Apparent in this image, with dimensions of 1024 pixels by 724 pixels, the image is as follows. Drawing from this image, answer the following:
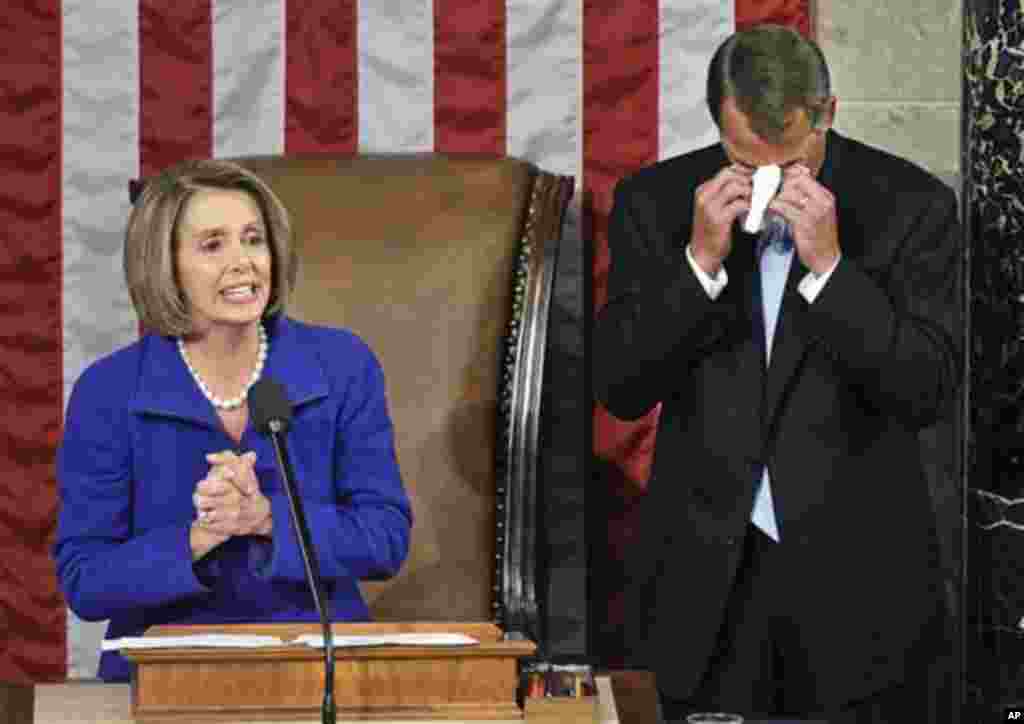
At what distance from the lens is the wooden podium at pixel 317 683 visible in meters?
2.95

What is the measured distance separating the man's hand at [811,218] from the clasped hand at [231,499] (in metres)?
0.88

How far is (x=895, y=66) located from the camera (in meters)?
4.89

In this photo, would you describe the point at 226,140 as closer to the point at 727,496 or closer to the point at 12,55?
the point at 12,55

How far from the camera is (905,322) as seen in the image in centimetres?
360

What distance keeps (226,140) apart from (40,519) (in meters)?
0.88

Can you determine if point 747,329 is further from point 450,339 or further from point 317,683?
point 317,683

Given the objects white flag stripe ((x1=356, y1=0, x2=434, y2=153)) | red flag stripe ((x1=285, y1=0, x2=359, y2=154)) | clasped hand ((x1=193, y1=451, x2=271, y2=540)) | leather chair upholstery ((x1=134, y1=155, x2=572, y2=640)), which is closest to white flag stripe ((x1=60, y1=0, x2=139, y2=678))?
red flag stripe ((x1=285, y1=0, x2=359, y2=154))

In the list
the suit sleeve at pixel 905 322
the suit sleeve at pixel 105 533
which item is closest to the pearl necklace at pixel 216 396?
the suit sleeve at pixel 105 533

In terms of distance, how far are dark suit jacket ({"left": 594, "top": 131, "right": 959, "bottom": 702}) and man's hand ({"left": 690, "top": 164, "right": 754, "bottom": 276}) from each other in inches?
1.6

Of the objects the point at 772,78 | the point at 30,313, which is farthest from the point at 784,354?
the point at 30,313

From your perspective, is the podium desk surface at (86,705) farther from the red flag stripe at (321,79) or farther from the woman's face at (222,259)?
the red flag stripe at (321,79)

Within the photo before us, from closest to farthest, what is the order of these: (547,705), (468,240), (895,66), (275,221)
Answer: (547,705)
(275,221)
(468,240)
(895,66)

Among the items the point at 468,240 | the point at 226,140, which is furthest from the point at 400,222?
the point at 226,140

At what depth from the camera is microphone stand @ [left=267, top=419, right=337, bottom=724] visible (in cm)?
276
